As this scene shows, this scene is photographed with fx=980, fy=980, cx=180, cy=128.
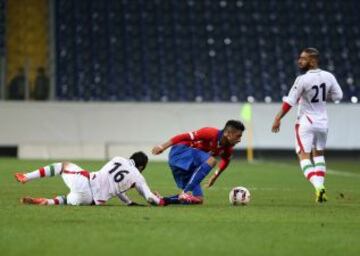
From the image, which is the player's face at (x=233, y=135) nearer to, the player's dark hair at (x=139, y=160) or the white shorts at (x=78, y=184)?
the player's dark hair at (x=139, y=160)

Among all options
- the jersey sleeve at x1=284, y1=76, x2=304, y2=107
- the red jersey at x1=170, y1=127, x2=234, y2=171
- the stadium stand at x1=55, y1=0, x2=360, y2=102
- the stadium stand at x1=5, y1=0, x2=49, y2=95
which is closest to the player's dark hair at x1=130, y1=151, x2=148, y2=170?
the red jersey at x1=170, y1=127, x2=234, y2=171

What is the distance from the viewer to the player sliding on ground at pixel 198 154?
11766 millimetres

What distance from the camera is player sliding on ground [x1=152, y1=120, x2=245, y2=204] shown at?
463 inches

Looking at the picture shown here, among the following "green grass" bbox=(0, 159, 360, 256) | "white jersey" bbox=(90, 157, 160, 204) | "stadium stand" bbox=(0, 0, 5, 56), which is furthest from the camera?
"stadium stand" bbox=(0, 0, 5, 56)

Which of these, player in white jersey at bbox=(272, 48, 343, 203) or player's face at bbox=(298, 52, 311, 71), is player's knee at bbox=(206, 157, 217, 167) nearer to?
player in white jersey at bbox=(272, 48, 343, 203)

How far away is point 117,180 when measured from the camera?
10859 mm

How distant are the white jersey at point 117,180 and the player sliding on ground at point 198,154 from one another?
0.54 meters

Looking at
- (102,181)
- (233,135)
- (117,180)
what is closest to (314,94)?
(233,135)

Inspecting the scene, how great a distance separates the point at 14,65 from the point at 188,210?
18.9m

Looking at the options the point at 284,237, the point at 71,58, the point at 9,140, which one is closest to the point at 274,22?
the point at 71,58

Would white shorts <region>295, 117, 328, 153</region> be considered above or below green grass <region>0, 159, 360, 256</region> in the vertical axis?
above

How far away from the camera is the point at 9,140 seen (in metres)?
26.8

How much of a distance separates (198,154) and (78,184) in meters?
1.99

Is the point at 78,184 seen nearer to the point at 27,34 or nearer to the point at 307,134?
the point at 307,134
